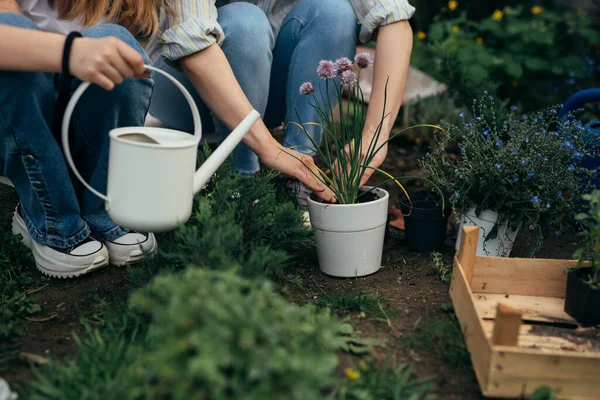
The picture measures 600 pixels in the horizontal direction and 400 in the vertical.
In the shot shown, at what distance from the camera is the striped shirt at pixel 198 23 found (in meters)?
2.06

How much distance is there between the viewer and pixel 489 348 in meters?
1.46

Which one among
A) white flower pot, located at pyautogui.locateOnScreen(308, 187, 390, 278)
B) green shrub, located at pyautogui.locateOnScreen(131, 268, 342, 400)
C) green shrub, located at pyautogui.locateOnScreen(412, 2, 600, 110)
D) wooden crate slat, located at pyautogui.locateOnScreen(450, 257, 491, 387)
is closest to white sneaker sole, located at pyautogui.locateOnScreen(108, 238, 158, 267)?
white flower pot, located at pyautogui.locateOnScreen(308, 187, 390, 278)

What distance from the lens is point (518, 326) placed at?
142 cm

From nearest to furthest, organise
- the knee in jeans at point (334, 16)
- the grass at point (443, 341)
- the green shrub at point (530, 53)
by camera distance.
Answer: the grass at point (443, 341)
the knee in jeans at point (334, 16)
the green shrub at point (530, 53)

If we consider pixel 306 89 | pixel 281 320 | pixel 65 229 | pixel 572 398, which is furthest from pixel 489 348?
pixel 65 229

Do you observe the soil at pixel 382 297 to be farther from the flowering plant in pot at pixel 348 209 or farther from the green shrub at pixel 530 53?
the green shrub at pixel 530 53

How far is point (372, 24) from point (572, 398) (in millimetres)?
1501

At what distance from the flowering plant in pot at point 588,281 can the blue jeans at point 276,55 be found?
0.99 m

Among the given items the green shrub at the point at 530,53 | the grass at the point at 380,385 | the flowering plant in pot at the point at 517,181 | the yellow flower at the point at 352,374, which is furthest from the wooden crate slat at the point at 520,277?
the green shrub at the point at 530,53

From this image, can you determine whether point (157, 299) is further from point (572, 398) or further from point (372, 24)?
point (372, 24)

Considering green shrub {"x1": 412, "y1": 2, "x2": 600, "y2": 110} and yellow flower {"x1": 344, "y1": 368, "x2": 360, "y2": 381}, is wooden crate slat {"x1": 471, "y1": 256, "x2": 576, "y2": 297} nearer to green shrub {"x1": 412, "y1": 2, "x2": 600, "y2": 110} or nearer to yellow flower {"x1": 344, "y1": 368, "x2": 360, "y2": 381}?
yellow flower {"x1": 344, "y1": 368, "x2": 360, "y2": 381}

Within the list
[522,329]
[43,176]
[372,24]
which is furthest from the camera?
[372,24]

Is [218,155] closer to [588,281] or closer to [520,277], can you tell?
[520,277]

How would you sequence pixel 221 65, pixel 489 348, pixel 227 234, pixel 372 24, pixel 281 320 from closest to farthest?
pixel 281 320, pixel 489 348, pixel 227 234, pixel 221 65, pixel 372 24
